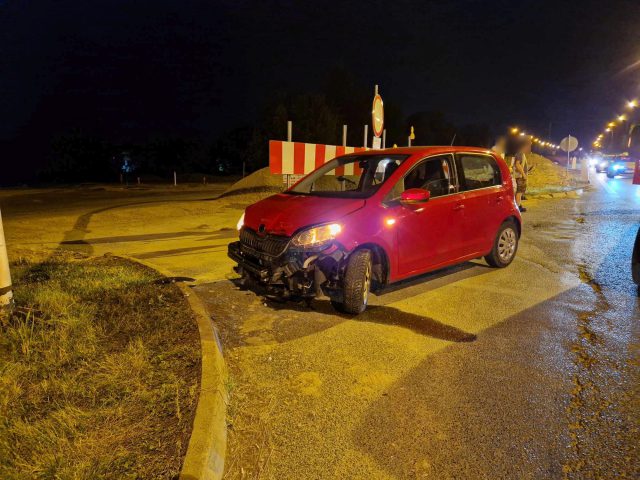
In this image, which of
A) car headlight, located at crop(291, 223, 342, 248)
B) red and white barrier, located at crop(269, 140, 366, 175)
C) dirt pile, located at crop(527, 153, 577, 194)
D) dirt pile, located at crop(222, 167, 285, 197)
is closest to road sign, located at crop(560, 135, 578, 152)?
dirt pile, located at crop(527, 153, 577, 194)

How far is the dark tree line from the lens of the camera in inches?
2051

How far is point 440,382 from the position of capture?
338cm

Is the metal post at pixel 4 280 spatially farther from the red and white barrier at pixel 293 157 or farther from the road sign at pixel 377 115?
the road sign at pixel 377 115

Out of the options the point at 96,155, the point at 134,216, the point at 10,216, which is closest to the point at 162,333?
the point at 134,216

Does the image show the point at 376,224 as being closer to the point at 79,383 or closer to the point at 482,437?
the point at 482,437

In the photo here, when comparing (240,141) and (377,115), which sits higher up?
(240,141)

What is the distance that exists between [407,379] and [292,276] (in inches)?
58.8

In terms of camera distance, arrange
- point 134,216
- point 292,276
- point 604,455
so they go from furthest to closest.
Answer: point 134,216, point 292,276, point 604,455

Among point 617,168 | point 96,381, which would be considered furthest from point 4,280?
point 617,168

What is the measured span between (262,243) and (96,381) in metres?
2.09

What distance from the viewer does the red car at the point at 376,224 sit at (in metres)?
4.44

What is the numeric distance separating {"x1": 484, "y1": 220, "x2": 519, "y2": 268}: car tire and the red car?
0.05 feet

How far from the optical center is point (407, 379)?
11.3 feet

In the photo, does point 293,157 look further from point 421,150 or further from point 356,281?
point 356,281
